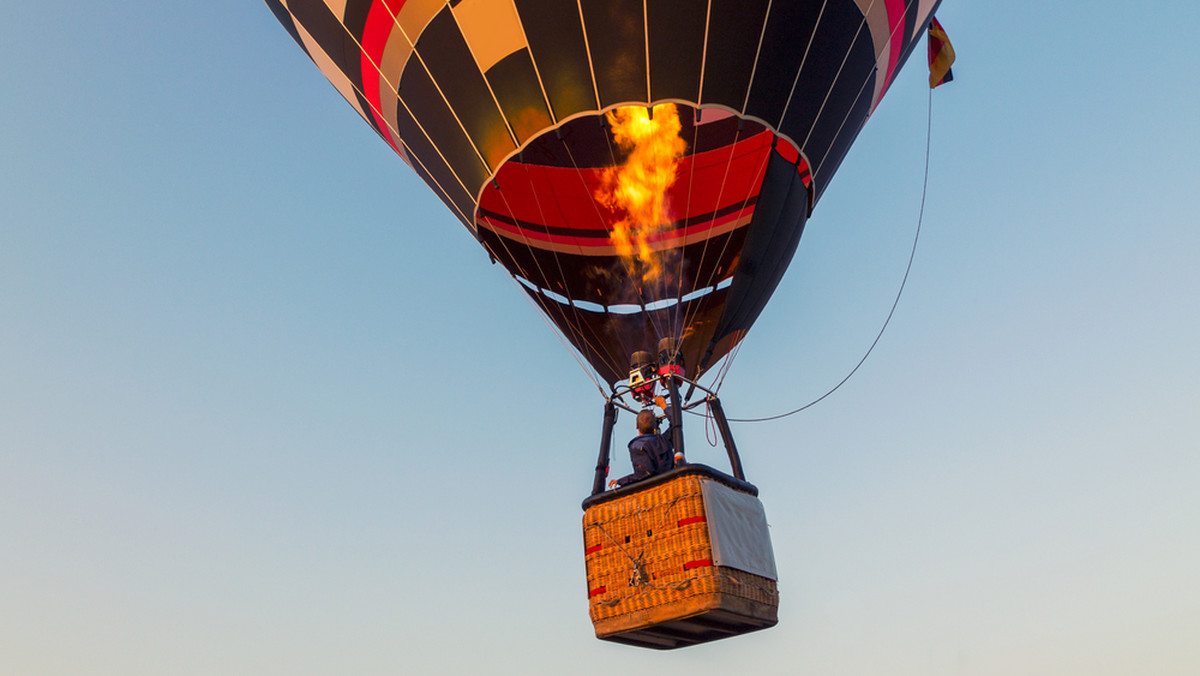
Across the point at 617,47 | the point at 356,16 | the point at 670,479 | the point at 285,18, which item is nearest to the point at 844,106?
the point at 617,47

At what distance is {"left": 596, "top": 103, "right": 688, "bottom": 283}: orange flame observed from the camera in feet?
16.9

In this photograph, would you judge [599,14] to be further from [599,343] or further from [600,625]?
[600,625]

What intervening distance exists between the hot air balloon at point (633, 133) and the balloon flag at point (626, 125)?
0.01m

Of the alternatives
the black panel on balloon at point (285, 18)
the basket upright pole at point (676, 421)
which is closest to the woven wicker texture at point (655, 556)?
the basket upright pole at point (676, 421)

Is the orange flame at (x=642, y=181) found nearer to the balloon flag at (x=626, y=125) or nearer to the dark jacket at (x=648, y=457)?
the balloon flag at (x=626, y=125)

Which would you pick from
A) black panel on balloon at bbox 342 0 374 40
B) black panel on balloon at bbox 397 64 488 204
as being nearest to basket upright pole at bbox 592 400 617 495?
black panel on balloon at bbox 397 64 488 204

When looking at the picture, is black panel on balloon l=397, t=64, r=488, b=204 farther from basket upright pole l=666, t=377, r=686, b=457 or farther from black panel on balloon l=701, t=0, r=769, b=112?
basket upright pole l=666, t=377, r=686, b=457

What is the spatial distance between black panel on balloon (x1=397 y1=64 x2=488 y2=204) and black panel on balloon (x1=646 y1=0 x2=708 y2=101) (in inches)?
44.3

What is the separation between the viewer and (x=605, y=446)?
4.65m

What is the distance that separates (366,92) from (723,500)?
3493 millimetres

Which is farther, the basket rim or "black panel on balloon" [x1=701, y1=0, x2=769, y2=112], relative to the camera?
"black panel on balloon" [x1=701, y1=0, x2=769, y2=112]

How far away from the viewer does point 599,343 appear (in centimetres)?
610

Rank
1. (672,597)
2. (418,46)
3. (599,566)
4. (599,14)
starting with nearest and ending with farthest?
1. (672,597)
2. (599,566)
3. (599,14)
4. (418,46)

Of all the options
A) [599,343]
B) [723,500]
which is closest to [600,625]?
[723,500]
